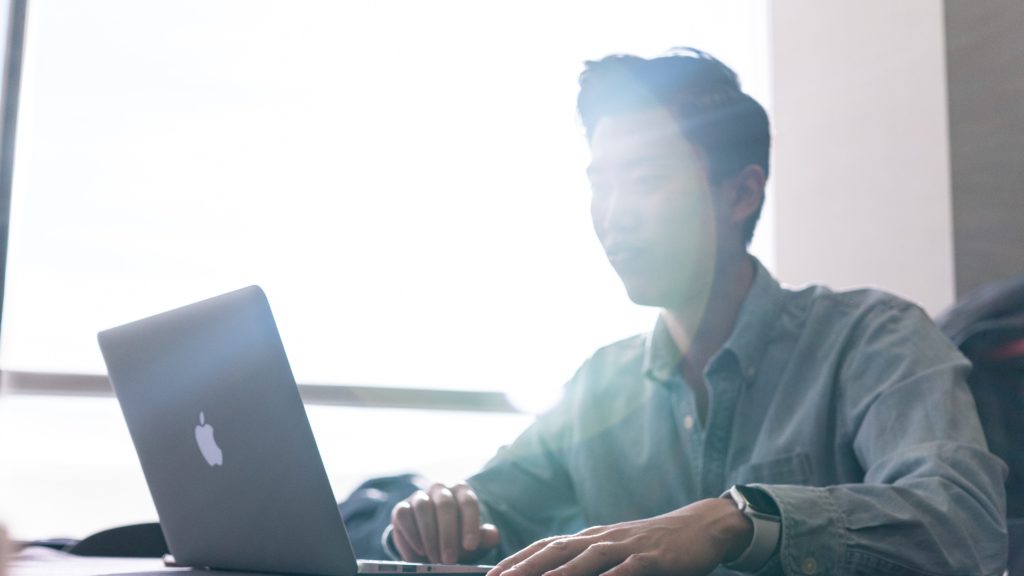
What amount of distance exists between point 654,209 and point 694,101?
20 centimetres

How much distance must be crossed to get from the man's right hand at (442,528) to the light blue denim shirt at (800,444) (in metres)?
0.24

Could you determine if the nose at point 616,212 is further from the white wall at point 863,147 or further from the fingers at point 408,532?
the white wall at point 863,147

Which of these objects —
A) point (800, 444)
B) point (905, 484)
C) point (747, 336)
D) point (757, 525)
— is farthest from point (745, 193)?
point (757, 525)

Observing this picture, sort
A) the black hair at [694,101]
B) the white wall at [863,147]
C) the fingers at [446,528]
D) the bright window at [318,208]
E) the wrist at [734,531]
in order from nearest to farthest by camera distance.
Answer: the wrist at [734,531]
the fingers at [446,528]
the black hair at [694,101]
the white wall at [863,147]
the bright window at [318,208]

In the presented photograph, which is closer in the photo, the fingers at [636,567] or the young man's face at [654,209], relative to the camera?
the fingers at [636,567]

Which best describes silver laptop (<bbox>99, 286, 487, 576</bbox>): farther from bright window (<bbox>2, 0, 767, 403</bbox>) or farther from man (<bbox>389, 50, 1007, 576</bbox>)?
bright window (<bbox>2, 0, 767, 403</bbox>)

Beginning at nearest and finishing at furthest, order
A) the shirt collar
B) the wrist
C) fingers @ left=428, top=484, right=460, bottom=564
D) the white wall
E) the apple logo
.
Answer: the wrist → the apple logo → fingers @ left=428, top=484, right=460, bottom=564 → the shirt collar → the white wall

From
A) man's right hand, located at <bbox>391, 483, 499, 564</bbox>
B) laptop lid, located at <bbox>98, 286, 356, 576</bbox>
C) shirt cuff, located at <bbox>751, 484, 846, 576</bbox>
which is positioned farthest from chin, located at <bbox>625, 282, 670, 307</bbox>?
laptop lid, located at <bbox>98, 286, 356, 576</bbox>

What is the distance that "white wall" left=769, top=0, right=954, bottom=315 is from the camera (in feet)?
7.40

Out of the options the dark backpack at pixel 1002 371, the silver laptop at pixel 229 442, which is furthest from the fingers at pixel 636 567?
the dark backpack at pixel 1002 371

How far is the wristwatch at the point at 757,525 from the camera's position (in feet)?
2.85

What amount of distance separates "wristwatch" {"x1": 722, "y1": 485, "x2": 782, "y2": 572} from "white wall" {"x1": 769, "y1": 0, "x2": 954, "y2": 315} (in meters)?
1.47

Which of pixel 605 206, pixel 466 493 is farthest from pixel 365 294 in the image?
pixel 466 493

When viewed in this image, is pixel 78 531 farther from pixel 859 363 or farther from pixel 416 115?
pixel 859 363
